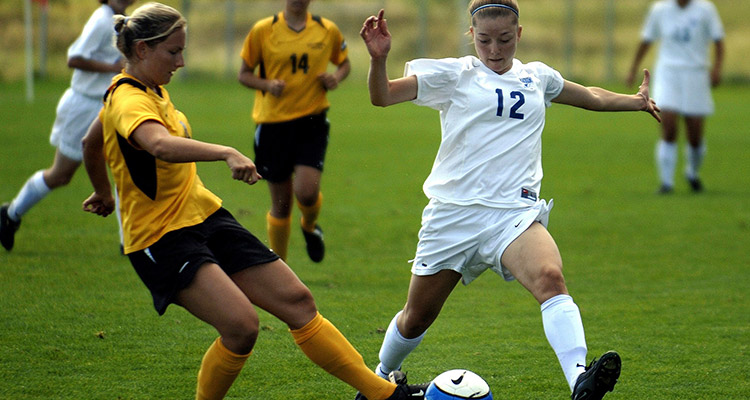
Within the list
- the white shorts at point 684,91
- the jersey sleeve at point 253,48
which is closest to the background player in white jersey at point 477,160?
the jersey sleeve at point 253,48

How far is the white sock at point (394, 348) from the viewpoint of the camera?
181 inches

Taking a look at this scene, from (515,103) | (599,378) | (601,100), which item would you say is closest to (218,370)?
(599,378)

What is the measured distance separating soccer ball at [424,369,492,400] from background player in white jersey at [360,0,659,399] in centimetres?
30

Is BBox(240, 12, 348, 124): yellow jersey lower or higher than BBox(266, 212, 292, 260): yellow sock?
higher

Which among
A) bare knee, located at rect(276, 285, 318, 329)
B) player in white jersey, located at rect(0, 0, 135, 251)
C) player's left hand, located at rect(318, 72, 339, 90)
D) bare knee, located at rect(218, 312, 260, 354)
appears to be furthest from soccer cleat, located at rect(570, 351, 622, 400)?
player in white jersey, located at rect(0, 0, 135, 251)

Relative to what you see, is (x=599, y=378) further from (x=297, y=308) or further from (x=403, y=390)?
(x=297, y=308)

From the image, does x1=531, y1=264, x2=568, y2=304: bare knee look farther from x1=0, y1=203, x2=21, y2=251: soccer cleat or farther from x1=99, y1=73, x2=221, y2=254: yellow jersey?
x1=0, y1=203, x2=21, y2=251: soccer cleat

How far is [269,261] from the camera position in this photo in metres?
4.20

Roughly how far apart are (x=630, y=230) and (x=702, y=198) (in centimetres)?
238

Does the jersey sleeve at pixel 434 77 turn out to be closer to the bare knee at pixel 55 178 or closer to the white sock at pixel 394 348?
the white sock at pixel 394 348

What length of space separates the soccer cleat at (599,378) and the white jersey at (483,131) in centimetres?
87

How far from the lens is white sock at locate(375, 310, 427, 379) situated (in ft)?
15.1

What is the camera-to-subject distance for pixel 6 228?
7.89 m

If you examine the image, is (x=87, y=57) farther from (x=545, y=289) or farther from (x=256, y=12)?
(x=256, y=12)
